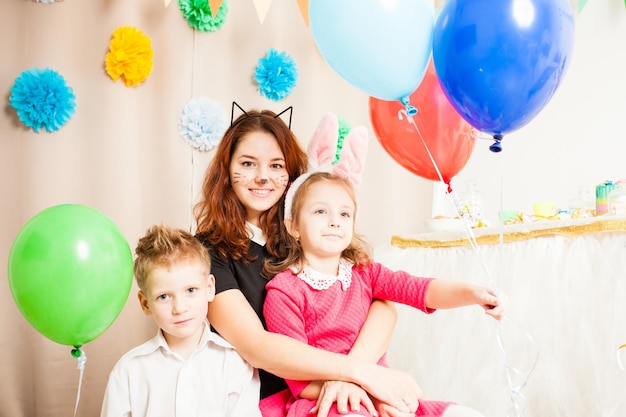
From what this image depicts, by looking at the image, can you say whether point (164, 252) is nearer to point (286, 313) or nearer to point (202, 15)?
point (286, 313)

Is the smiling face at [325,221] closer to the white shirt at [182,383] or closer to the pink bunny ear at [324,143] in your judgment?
the pink bunny ear at [324,143]

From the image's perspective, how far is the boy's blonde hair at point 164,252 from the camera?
1.42 metres

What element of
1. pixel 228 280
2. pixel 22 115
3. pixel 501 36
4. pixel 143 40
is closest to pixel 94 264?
pixel 228 280

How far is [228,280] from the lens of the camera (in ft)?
5.12

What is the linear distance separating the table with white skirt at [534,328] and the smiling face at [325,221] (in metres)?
0.33

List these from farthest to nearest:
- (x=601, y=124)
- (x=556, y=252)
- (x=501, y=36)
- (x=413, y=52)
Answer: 1. (x=601, y=124)
2. (x=556, y=252)
3. (x=413, y=52)
4. (x=501, y=36)

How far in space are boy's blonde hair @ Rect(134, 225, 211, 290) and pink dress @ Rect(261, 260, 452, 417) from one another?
20 cm

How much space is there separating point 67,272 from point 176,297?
245mm

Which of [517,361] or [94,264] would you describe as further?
[517,361]

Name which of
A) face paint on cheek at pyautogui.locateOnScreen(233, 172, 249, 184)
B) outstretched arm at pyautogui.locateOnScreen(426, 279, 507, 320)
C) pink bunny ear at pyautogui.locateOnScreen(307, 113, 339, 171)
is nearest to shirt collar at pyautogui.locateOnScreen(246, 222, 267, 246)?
face paint on cheek at pyautogui.locateOnScreen(233, 172, 249, 184)

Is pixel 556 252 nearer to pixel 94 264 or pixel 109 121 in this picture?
pixel 94 264

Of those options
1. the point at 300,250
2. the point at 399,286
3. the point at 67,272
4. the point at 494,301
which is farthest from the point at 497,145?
the point at 67,272

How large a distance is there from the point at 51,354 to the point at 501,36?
180 cm

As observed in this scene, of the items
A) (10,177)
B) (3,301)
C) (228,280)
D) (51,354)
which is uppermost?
(10,177)
